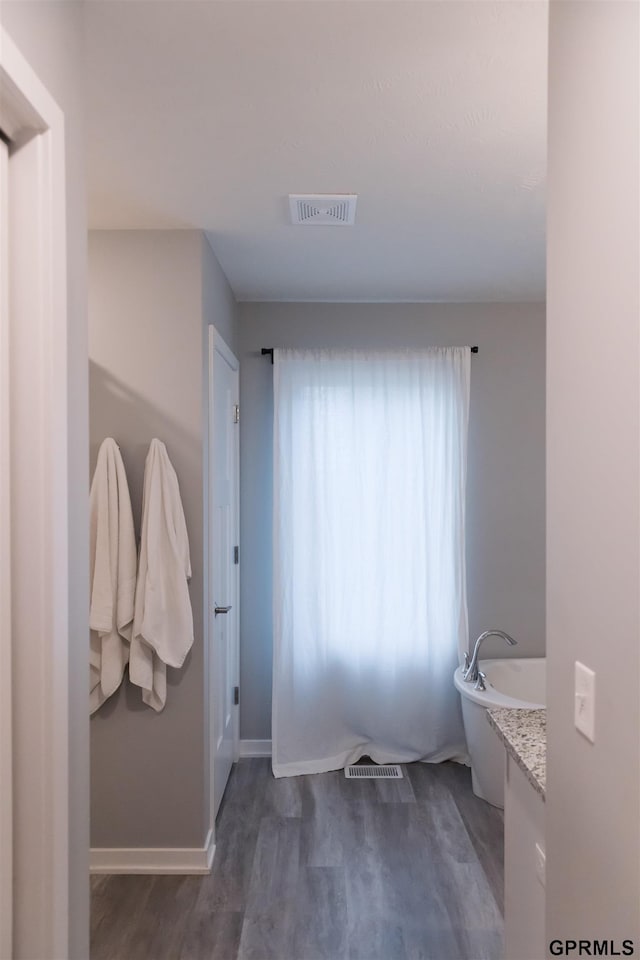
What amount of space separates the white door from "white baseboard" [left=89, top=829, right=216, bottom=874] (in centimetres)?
20

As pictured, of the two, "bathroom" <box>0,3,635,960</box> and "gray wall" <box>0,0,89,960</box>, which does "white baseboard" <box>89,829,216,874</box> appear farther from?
"gray wall" <box>0,0,89,960</box>

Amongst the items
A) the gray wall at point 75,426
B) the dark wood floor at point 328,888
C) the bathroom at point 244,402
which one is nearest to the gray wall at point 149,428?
the bathroom at point 244,402

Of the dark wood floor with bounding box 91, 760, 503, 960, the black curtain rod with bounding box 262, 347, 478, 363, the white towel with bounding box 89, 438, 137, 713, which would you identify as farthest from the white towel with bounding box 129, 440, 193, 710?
the black curtain rod with bounding box 262, 347, 478, 363

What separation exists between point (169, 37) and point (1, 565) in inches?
47.5

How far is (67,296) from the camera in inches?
43.3

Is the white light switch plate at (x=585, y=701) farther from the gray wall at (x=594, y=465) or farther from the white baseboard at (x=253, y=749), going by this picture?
the white baseboard at (x=253, y=749)

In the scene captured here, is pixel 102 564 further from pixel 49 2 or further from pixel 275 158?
pixel 49 2

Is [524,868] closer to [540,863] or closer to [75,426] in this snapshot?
[540,863]

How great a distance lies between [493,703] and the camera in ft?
9.90

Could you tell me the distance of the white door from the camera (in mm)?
2695

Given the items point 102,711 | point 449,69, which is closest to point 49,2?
point 449,69

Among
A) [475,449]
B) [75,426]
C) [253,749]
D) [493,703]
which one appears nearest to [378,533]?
[475,449]

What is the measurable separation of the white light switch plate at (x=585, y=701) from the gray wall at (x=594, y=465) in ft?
0.05

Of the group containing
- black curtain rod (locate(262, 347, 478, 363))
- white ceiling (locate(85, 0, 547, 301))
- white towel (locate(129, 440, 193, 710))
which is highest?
white ceiling (locate(85, 0, 547, 301))
